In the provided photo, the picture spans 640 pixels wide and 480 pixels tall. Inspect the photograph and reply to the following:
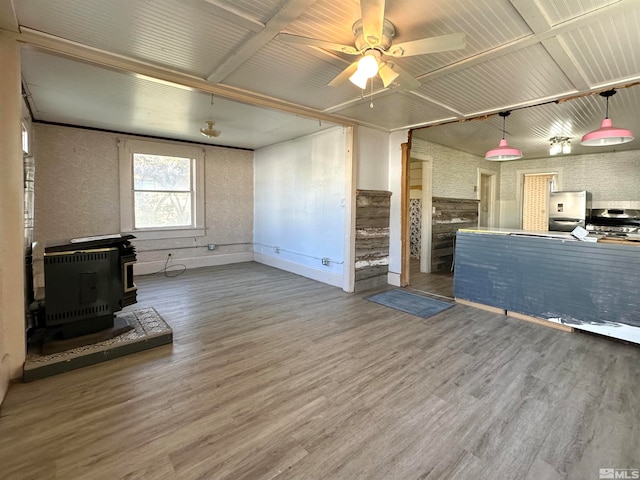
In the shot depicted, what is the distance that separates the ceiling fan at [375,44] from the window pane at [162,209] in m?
4.73

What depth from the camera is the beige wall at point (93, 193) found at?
15.6ft

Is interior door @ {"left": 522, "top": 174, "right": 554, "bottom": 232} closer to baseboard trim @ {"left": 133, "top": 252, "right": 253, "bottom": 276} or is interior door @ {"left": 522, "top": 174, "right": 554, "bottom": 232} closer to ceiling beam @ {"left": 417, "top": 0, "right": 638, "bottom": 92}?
ceiling beam @ {"left": 417, "top": 0, "right": 638, "bottom": 92}

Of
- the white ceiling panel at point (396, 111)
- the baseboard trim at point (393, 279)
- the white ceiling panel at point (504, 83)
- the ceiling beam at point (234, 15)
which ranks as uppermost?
the white ceiling panel at point (396, 111)

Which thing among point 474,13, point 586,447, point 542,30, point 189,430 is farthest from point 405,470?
point 542,30

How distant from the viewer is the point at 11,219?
7.20ft

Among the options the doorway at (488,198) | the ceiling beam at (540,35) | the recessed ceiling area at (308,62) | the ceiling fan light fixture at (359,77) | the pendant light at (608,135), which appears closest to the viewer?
the ceiling beam at (540,35)

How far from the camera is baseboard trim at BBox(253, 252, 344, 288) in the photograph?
5.06 meters

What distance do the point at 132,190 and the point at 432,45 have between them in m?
5.45

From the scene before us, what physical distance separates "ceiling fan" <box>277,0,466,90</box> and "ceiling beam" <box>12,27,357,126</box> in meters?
1.45

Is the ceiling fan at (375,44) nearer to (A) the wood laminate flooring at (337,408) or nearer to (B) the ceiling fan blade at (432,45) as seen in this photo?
(B) the ceiling fan blade at (432,45)

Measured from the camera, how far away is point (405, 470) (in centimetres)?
154

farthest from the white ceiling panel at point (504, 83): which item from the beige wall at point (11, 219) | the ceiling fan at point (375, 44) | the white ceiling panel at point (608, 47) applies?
the beige wall at point (11, 219)

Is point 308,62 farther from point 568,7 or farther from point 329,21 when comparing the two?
point 568,7

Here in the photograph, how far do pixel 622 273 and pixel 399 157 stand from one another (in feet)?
10.5
